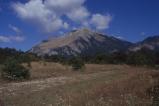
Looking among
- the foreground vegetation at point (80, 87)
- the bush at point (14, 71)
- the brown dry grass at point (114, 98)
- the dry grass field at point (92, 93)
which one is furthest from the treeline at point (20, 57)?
the brown dry grass at point (114, 98)

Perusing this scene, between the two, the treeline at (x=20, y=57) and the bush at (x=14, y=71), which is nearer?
the bush at (x=14, y=71)

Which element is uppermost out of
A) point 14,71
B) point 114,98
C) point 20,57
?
point 20,57

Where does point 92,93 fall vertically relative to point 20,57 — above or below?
below

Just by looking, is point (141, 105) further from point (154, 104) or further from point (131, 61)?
point (131, 61)

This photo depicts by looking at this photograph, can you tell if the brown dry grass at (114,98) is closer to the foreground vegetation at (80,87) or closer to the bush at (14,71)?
Result: the foreground vegetation at (80,87)

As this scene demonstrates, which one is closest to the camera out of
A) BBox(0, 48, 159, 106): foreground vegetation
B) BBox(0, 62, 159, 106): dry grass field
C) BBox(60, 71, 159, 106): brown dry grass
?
BBox(60, 71, 159, 106): brown dry grass

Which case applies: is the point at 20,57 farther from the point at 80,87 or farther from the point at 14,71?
the point at 80,87

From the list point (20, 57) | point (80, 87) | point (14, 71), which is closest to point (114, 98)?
point (80, 87)

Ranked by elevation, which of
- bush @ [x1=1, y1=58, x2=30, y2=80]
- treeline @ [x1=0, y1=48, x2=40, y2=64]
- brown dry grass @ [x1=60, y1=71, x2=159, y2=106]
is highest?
treeline @ [x1=0, y1=48, x2=40, y2=64]

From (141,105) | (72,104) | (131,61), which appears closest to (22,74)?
(72,104)

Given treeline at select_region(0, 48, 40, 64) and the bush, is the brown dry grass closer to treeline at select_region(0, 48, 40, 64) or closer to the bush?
the bush

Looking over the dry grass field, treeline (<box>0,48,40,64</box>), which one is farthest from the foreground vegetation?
treeline (<box>0,48,40,64</box>)

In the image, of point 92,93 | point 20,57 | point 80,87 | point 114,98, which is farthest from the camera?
point 20,57

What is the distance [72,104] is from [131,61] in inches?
2664
